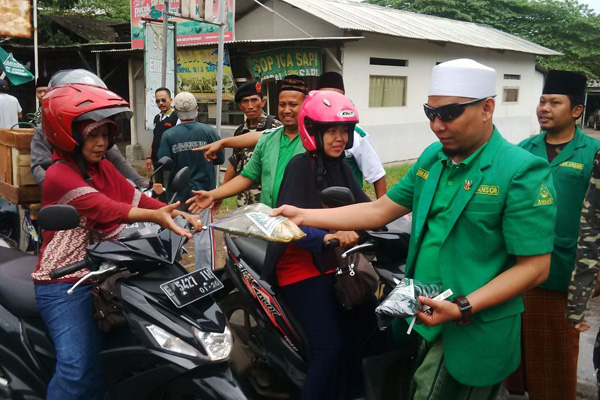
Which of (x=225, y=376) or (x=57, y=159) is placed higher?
(x=57, y=159)

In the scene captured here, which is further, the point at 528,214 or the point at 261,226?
the point at 261,226

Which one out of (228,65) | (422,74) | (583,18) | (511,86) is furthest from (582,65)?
(228,65)

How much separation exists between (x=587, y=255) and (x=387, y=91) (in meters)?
11.9

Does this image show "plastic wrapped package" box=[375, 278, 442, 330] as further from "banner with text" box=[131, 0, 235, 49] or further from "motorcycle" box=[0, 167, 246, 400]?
"banner with text" box=[131, 0, 235, 49]

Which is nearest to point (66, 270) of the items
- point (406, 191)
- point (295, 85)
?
point (406, 191)

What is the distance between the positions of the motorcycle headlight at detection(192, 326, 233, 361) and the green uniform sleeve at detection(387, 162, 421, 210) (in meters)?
0.97

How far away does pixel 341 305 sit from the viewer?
2.74 meters

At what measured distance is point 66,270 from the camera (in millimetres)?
2379

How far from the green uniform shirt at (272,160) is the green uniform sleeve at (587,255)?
5.04ft

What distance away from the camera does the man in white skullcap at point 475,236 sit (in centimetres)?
187

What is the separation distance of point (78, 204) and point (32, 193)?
1483 millimetres

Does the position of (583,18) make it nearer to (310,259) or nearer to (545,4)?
(545,4)

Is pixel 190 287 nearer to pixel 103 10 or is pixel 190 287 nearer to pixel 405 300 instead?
pixel 405 300

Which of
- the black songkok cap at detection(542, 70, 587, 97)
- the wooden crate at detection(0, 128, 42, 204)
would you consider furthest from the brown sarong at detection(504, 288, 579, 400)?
the wooden crate at detection(0, 128, 42, 204)
